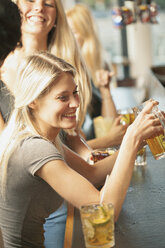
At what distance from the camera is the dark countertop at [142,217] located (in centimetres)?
139

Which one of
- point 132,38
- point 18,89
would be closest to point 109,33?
point 132,38

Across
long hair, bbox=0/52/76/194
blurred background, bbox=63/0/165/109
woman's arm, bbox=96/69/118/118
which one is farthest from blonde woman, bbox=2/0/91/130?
blurred background, bbox=63/0/165/109

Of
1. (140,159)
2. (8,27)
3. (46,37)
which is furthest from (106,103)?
(8,27)

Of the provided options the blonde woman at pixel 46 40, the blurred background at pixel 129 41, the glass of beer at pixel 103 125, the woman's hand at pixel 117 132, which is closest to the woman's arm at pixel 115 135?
the woman's hand at pixel 117 132

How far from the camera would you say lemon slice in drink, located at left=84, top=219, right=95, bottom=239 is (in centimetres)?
131

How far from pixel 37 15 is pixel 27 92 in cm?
83

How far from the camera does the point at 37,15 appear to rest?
2451 mm

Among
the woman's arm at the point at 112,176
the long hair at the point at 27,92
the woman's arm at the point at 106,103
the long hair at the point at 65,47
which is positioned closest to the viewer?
the woman's arm at the point at 112,176

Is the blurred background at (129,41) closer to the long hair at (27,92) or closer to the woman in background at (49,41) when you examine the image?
the woman in background at (49,41)

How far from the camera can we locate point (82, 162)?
6.65 ft

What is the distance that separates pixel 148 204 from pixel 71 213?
0.89ft

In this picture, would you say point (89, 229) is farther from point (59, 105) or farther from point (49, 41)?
point (49, 41)

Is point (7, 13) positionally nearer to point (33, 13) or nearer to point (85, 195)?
point (85, 195)

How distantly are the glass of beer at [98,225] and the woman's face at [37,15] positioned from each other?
134cm
